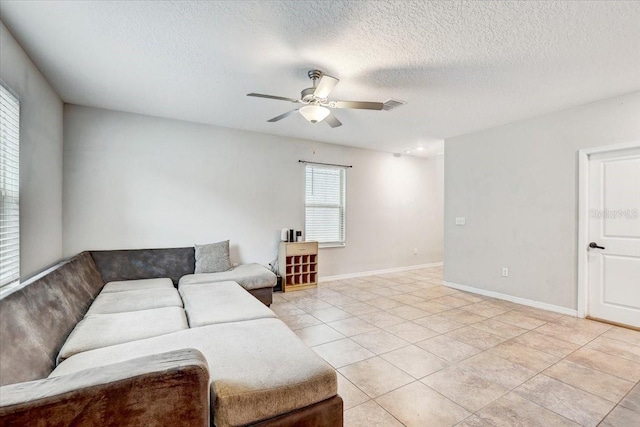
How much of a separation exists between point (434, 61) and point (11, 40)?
3.39m

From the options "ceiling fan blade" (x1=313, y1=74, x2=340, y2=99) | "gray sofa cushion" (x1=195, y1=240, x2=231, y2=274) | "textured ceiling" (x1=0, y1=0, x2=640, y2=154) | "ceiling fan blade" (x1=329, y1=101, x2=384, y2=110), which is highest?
"textured ceiling" (x1=0, y1=0, x2=640, y2=154)

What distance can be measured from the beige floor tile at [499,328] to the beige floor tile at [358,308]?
122cm

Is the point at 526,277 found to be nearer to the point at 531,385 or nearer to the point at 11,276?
the point at 531,385

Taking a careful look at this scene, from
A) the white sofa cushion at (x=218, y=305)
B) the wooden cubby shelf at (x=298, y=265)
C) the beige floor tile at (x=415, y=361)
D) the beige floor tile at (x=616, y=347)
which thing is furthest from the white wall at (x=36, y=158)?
the beige floor tile at (x=616, y=347)

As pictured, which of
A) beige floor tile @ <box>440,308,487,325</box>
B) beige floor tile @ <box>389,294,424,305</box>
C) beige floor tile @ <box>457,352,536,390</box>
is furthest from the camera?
beige floor tile @ <box>389,294,424,305</box>

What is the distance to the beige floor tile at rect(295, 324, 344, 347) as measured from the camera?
9.55ft

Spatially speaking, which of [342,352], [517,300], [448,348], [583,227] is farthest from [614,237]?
[342,352]

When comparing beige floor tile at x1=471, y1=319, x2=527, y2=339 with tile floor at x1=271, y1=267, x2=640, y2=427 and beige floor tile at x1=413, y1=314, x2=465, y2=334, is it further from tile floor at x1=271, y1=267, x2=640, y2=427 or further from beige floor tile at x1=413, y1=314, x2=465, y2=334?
beige floor tile at x1=413, y1=314, x2=465, y2=334

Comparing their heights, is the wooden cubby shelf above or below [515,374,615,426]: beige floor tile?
above

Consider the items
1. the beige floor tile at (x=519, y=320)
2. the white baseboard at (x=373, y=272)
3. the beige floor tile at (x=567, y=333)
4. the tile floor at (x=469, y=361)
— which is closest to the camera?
the tile floor at (x=469, y=361)

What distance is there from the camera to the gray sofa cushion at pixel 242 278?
142 inches

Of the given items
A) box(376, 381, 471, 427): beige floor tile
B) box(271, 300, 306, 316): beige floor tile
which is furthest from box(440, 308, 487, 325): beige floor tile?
box(271, 300, 306, 316): beige floor tile

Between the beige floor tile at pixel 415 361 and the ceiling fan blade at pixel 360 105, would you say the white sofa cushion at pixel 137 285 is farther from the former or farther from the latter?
the ceiling fan blade at pixel 360 105

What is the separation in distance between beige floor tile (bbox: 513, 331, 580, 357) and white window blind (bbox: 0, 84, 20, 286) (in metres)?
4.47
